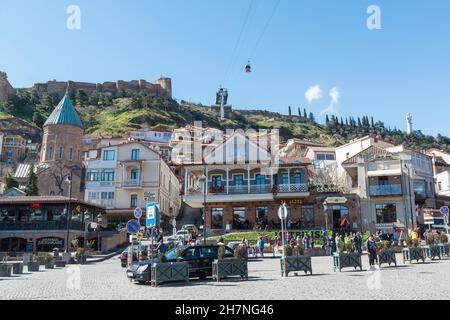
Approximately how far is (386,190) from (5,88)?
126m

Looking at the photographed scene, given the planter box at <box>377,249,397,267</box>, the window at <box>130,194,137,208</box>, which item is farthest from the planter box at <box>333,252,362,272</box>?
the window at <box>130,194,137,208</box>

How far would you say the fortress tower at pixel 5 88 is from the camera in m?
132

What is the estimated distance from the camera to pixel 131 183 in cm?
5366

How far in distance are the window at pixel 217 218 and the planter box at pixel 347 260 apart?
2620cm

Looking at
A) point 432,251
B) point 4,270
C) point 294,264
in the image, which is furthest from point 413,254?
point 4,270

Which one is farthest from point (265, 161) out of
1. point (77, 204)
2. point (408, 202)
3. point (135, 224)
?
point (135, 224)

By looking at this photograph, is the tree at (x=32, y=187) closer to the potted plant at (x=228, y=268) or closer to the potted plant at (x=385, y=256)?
the potted plant at (x=228, y=268)

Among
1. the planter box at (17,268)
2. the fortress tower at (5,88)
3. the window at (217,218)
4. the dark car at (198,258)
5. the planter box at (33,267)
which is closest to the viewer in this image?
the dark car at (198,258)

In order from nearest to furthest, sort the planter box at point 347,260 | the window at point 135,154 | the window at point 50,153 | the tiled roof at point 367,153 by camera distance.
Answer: the planter box at point 347,260
the tiled roof at point 367,153
the window at point 135,154
the window at point 50,153

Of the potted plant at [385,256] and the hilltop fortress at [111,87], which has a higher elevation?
the hilltop fortress at [111,87]

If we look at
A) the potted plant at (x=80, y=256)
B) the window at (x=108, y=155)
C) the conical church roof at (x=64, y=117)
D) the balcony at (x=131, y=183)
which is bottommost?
the potted plant at (x=80, y=256)

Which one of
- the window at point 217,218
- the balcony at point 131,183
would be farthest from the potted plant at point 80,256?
the balcony at point 131,183
